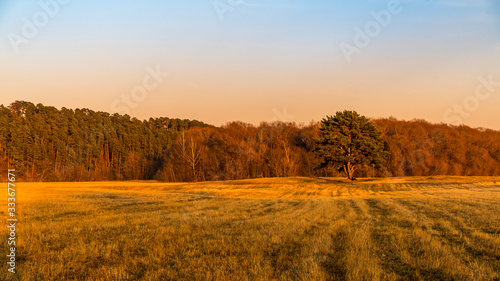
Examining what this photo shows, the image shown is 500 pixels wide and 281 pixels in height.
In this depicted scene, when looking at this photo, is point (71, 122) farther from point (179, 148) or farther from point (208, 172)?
point (208, 172)

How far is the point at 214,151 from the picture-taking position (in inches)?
3290

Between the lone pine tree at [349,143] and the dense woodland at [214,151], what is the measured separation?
18.7 metres

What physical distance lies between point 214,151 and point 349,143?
4139 centimetres

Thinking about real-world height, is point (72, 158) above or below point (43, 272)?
above

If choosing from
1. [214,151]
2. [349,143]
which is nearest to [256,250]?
[349,143]

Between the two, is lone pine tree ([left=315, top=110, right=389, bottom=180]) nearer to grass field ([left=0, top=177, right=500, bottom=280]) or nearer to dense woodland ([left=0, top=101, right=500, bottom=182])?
dense woodland ([left=0, top=101, right=500, bottom=182])

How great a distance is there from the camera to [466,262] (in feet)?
22.8

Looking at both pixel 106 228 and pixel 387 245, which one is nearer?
pixel 387 245

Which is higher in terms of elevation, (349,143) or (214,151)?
(214,151)

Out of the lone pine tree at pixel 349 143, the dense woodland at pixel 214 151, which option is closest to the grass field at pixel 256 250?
the lone pine tree at pixel 349 143

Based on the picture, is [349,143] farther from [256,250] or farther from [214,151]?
[256,250]

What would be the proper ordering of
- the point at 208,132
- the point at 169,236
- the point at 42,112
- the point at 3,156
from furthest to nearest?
the point at 42,112 → the point at 208,132 → the point at 3,156 → the point at 169,236

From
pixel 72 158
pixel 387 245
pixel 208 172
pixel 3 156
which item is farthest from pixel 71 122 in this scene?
pixel 387 245

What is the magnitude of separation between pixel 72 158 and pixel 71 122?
15.6m
